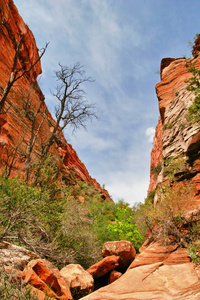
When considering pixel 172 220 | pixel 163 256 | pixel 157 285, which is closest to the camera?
pixel 157 285

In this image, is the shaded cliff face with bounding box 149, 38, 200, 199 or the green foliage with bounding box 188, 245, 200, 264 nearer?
the green foliage with bounding box 188, 245, 200, 264

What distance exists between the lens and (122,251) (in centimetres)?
774

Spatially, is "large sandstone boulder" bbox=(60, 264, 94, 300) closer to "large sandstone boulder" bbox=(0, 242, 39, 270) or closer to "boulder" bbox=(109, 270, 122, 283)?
"large sandstone boulder" bbox=(0, 242, 39, 270)

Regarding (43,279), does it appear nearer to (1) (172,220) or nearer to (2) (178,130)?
(1) (172,220)

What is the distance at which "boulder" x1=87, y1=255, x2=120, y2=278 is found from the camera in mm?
6895

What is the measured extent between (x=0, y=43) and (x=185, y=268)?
1975 centimetres

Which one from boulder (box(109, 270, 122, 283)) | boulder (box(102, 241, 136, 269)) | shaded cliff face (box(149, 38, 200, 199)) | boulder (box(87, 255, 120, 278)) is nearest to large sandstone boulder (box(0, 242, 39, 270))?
boulder (box(87, 255, 120, 278))

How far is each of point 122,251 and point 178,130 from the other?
1096cm

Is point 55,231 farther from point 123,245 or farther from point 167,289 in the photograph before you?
point 167,289

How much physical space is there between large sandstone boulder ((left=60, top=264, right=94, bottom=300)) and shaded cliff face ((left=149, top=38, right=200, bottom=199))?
6245mm

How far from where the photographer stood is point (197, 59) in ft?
63.9

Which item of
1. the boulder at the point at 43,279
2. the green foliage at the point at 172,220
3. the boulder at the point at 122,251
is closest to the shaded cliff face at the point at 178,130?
the green foliage at the point at 172,220

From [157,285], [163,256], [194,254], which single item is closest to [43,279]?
[157,285]

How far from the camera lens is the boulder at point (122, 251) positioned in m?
7.76
